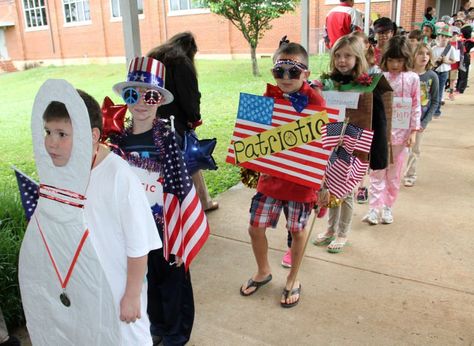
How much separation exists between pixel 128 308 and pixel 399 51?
3.62 metres

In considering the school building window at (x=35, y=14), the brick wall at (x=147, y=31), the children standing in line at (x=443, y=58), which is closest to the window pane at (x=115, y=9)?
the brick wall at (x=147, y=31)

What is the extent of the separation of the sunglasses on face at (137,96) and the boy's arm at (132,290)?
2.97 feet

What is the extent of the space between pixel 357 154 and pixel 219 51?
2249 cm

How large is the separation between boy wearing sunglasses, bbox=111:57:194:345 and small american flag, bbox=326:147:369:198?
1.36m

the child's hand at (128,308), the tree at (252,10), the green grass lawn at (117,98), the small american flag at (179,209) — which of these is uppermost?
the tree at (252,10)

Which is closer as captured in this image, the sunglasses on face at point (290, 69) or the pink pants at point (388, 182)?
the sunglasses on face at point (290, 69)

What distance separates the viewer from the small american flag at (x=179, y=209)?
2322 millimetres

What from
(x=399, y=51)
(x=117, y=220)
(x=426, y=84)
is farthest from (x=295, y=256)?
(x=426, y=84)

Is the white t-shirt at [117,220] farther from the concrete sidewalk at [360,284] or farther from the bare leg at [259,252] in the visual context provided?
the bare leg at [259,252]

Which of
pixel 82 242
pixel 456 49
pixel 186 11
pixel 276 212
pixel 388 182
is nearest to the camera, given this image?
pixel 82 242

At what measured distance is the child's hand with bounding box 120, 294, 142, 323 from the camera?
1841 millimetres

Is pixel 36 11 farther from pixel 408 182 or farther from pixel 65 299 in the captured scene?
pixel 65 299

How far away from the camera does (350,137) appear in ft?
11.1

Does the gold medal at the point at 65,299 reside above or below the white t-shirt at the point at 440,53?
below
